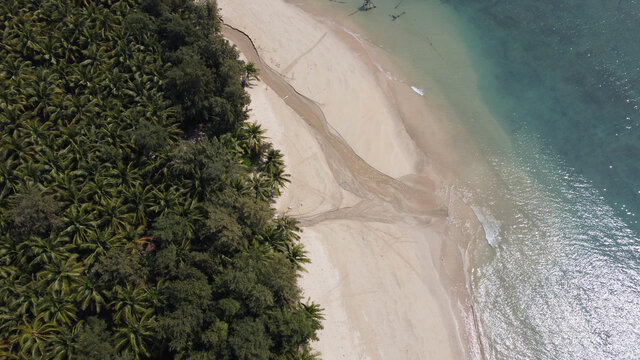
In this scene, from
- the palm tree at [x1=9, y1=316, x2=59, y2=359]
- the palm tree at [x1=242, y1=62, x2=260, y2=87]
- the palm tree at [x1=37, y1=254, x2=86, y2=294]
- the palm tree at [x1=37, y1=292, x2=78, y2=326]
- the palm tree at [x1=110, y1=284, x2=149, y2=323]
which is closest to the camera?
A: the palm tree at [x1=9, y1=316, x2=59, y2=359]

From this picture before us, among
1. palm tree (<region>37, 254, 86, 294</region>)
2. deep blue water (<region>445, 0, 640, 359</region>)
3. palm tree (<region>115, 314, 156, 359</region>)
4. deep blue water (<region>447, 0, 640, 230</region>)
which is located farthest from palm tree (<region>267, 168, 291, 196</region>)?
deep blue water (<region>447, 0, 640, 230</region>)

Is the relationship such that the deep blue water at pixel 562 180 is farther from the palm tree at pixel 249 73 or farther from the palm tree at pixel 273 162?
the palm tree at pixel 249 73

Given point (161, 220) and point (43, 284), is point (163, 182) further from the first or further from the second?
point (43, 284)

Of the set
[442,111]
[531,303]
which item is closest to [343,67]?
[442,111]

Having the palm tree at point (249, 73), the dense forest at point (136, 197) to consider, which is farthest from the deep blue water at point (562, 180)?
the palm tree at point (249, 73)

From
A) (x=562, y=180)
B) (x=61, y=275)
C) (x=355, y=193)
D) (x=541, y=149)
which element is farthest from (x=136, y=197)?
(x=562, y=180)

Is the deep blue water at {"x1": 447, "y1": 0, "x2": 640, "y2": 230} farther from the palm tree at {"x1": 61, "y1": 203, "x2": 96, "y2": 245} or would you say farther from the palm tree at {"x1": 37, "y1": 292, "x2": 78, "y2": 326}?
the palm tree at {"x1": 37, "y1": 292, "x2": 78, "y2": 326}

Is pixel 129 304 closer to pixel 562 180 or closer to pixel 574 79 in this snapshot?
pixel 562 180
